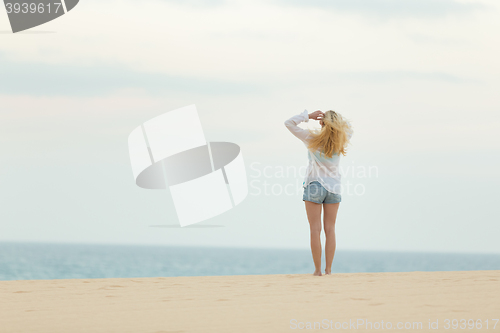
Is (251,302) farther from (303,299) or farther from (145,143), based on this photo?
(145,143)

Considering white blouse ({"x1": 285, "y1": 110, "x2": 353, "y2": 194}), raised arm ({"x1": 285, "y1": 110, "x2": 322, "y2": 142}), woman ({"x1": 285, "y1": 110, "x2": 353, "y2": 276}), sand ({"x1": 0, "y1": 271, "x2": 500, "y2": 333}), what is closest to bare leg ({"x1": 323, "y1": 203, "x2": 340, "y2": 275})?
woman ({"x1": 285, "y1": 110, "x2": 353, "y2": 276})

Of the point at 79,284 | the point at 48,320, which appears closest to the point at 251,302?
the point at 48,320

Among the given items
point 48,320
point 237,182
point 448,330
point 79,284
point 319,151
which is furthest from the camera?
point 237,182

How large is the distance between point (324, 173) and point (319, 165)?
3.4 inches

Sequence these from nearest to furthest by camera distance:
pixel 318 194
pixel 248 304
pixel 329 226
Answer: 1. pixel 248 304
2. pixel 318 194
3. pixel 329 226

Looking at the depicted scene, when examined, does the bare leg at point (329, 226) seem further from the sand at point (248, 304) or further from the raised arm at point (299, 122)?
the raised arm at point (299, 122)

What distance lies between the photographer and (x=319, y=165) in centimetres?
455

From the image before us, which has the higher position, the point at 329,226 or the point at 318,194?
the point at 318,194

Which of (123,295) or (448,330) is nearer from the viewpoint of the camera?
(448,330)

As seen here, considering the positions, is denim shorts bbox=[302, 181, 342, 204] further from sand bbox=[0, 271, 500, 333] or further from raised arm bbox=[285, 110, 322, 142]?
sand bbox=[0, 271, 500, 333]

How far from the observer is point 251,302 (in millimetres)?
3092

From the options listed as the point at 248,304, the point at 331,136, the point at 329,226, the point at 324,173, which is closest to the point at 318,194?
the point at 324,173

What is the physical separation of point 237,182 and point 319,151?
5.92m

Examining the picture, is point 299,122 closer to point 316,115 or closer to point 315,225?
point 316,115
